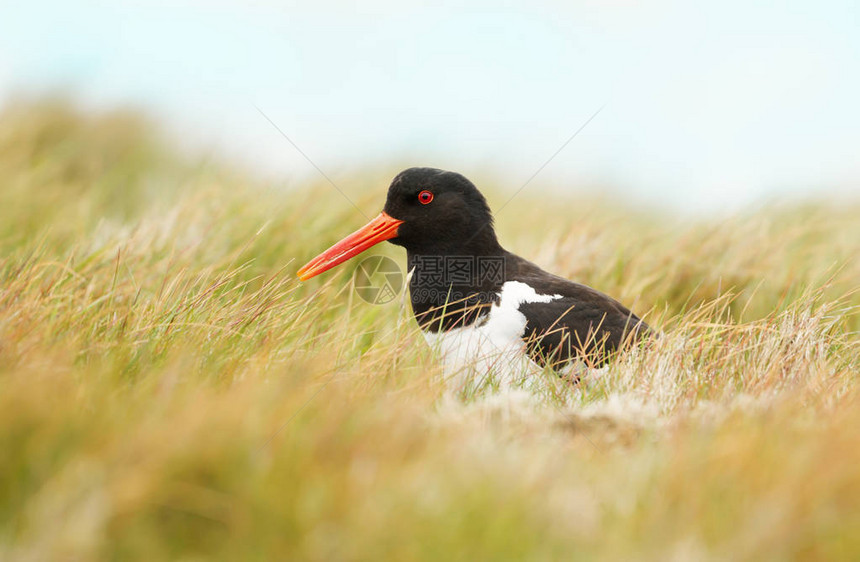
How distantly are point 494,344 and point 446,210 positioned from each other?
3.05 ft

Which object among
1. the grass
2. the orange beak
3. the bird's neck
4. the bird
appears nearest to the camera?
the grass

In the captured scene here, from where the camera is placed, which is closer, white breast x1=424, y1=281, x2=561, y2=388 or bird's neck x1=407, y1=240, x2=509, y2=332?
white breast x1=424, y1=281, x2=561, y2=388

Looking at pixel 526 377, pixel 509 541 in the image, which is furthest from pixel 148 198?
pixel 509 541

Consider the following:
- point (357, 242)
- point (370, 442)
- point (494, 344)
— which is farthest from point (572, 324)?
point (370, 442)

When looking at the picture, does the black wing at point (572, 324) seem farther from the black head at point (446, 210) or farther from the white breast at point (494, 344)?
the black head at point (446, 210)

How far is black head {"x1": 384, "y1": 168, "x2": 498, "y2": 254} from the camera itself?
15.6ft

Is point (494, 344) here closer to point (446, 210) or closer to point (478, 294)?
point (478, 294)

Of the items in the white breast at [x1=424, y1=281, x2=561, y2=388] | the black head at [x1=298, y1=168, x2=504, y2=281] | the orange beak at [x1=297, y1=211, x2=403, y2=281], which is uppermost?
the black head at [x1=298, y1=168, x2=504, y2=281]

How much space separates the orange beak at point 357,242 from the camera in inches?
193

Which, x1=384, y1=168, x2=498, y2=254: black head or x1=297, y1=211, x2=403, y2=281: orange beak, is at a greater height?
x1=384, y1=168, x2=498, y2=254: black head

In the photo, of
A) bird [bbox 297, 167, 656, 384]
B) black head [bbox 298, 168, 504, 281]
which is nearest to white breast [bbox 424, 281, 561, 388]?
bird [bbox 297, 167, 656, 384]

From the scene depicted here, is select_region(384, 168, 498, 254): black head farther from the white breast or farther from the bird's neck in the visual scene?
the white breast

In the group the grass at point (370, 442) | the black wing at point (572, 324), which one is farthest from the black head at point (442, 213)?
the grass at point (370, 442)

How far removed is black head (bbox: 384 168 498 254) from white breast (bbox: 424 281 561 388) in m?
0.38
